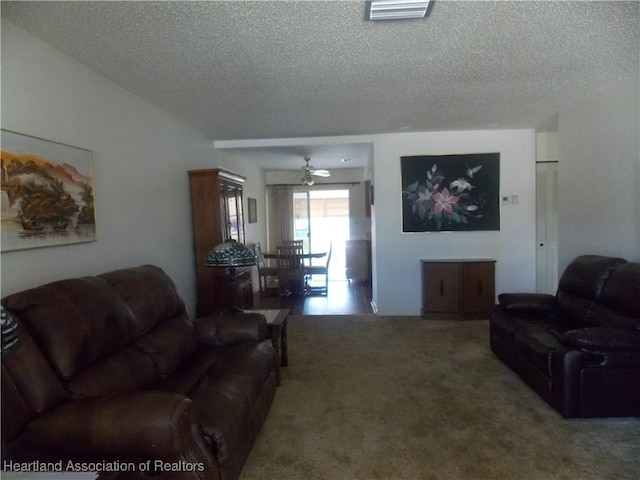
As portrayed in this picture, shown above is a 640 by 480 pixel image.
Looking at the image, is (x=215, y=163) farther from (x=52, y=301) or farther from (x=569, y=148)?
(x=569, y=148)


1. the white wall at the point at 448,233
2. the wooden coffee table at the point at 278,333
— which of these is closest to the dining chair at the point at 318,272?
the white wall at the point at 448,233

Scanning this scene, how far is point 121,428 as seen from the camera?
149 centimetres

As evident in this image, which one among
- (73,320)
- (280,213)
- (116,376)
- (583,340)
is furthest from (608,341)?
(280,213)

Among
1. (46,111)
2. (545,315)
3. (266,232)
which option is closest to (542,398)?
(545,315)

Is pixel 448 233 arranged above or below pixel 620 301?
above

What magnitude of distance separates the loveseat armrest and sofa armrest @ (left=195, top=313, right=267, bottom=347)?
3.95 feet

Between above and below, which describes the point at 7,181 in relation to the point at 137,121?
below

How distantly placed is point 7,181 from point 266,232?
6.32m

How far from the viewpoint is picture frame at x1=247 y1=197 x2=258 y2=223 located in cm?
685

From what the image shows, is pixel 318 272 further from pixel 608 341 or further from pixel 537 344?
pixel 608 341

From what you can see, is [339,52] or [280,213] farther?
[280,213]

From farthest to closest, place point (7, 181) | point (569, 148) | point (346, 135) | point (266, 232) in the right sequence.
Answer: point (266, 232) < point (346, 135) < point (569, 148) < point (7, 181)

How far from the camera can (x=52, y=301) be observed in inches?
71.2

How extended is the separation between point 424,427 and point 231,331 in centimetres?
151
